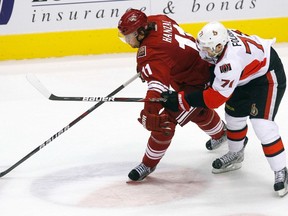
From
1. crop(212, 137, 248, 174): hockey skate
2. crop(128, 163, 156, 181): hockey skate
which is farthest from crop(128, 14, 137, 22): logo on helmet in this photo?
crop(212, 137, 248, 174): hockey skate

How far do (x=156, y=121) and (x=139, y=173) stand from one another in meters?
0.48

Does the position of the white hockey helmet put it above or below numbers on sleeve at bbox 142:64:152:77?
above

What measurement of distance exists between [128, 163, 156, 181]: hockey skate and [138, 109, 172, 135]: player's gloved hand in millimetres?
405

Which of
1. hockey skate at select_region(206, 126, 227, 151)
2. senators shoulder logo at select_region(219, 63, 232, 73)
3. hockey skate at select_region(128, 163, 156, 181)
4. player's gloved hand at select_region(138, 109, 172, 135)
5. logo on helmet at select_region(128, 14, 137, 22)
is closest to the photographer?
senators shoulder logo at select_region(219, 63, 232, 73)

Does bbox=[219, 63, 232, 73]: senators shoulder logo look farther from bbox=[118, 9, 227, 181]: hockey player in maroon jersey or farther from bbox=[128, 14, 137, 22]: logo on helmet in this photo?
bbox=[128, 14, 137, 22]: logo on helmet

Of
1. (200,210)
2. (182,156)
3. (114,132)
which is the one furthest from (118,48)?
(200,210)

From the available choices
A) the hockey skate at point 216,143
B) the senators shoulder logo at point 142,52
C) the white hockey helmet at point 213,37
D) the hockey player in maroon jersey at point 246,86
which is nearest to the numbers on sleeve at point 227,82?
the hockey player in maroon jersey at point 246,86

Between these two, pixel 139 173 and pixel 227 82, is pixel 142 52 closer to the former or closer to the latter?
pixel 227 82

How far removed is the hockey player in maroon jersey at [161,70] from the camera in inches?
133

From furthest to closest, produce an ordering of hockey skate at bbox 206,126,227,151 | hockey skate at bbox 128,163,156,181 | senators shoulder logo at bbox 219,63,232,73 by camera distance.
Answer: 1. hockey skate at bbox 206,126,227,151
2. hockey skate at bbox 128,163,156,181
3. senators shoulder logo at bbox 219,63,232,73

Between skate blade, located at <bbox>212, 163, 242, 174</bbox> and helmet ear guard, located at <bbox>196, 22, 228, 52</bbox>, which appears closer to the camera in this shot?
helmet ear guard, located at <bbox>196, 22, 228, 52</bbox>

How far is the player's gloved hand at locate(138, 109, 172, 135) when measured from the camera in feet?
11.0

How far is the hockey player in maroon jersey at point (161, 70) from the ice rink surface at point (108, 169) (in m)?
0.21

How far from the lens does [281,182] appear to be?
340 cm
